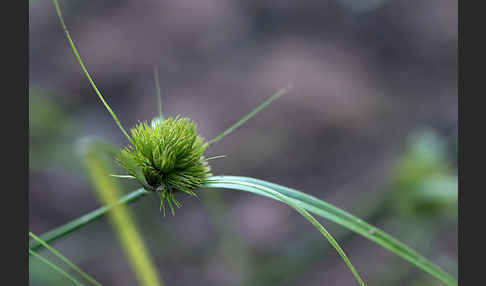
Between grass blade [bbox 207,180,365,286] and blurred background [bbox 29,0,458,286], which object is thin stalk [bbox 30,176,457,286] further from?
blurred background [bbox 29,0,458,286]

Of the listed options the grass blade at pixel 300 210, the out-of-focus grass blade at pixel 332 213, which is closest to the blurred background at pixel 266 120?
the out-of-focus grass blade at pixel 332 213

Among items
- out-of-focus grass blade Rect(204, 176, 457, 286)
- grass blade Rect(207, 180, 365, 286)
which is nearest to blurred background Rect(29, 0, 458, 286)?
out-of-focus grass blade Rect(204, 176, 457, 286)

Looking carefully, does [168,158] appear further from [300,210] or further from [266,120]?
[266,120]

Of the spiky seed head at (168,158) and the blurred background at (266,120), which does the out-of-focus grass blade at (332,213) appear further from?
the blurred background at (266,120)

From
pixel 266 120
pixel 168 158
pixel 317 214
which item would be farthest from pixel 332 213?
pixel 266 120

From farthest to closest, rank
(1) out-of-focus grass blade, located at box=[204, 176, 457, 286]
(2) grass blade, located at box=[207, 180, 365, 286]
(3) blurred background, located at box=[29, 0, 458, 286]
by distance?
(3) blurred background, located at box=[29, 0, 458, 286] < (1) out-of-focus grass blade, located at box=[204, 176, 457, 286] < (2) grass blade, located at box=[207, 180, 365, 286]

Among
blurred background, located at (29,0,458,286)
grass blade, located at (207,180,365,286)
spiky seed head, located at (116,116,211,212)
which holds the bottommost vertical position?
grass blade, located at (207,180,365,286)
